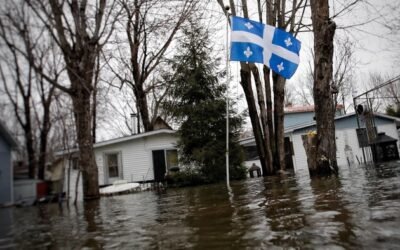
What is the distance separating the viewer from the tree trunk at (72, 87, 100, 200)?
29.2 ft

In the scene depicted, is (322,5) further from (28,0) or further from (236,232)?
(28,0)

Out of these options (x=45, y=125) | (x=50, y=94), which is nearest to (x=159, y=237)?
(x=50, y=94)

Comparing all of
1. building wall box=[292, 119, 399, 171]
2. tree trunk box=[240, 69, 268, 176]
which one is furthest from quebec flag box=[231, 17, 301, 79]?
building wall box=[292, 119, 399, 171]

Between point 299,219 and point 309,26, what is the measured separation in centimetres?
972

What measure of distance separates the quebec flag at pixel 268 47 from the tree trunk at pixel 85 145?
479cm

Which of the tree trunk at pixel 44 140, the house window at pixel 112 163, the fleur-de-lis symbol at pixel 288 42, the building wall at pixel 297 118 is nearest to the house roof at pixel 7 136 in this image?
the house window at pixel 112 163

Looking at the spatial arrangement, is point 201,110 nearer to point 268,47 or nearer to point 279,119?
point 279,119

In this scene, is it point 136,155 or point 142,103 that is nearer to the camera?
point 136,155

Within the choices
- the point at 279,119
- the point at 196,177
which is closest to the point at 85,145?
the point at 196,177

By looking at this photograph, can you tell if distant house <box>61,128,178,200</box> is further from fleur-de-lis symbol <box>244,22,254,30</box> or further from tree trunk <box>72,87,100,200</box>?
fleur-de-lis symbol <box>244,22,254,30</box>

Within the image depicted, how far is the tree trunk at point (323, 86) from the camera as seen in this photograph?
17.8 feet

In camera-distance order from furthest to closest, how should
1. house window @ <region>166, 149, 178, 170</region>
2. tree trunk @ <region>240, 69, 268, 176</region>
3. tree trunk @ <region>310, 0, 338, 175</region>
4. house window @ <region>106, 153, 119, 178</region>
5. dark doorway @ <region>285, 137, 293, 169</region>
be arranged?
dark doorway @ <region>285, 137, 293, 169</region>, house window @ <region>106, 153, 119, 178</region>, house window @ <region>166, 149, 178, 170</region>, tree trunk @ <region>240, 69, 268, 176</region>, tree trunk @ <region>310, 0, 338, 175</region>

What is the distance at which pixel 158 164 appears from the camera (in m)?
18.7

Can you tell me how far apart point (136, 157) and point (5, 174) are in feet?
22.3
